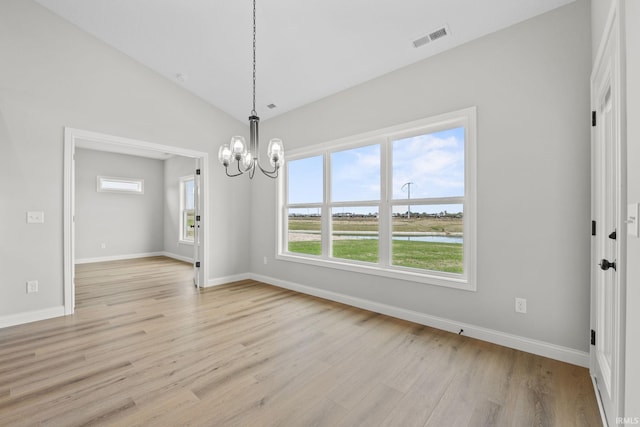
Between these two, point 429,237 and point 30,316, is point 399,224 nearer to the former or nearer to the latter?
point 429,237

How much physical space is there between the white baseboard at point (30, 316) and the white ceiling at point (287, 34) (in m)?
3.38

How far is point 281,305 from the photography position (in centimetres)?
365

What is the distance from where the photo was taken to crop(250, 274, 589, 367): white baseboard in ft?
7.31

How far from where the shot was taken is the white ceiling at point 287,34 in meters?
2.50

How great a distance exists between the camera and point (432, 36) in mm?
2705

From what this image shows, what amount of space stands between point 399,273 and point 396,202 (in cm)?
84

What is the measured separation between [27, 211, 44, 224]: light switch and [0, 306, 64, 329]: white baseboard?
1007mm

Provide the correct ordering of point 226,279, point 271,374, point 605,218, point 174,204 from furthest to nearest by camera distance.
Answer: point 174,204 < point 226,279 < point 271,374 < point 605,218

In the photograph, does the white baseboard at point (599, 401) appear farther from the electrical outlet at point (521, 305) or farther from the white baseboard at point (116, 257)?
the white baseboard at point (116, 257)

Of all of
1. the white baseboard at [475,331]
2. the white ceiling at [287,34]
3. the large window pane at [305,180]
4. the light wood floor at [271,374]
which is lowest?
the light wood floor at [271,374]

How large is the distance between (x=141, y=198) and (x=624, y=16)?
29.4 ft

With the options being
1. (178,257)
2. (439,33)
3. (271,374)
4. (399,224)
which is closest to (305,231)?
(399,224)

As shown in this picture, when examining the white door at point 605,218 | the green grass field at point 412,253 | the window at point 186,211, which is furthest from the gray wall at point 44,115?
the white door at point 605,218

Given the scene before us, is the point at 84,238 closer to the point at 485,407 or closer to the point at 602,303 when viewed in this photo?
the point at 485,407
